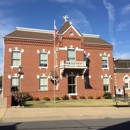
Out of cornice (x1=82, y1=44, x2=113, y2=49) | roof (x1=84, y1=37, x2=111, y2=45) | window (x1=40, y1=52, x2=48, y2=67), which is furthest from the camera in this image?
roof (x1=84, y1=37, x2=111, y2=45)

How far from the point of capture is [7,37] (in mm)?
26328

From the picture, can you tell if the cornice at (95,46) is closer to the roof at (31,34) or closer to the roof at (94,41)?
the roof at (94,41)

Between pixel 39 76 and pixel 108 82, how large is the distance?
12027 millimetres

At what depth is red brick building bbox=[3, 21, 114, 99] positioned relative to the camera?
84.6 ft

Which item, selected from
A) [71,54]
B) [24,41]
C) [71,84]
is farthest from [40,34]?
[71,84]

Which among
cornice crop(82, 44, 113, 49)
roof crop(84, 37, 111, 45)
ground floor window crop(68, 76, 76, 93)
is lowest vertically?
ground floor window crop(68, 76, 76, 93)

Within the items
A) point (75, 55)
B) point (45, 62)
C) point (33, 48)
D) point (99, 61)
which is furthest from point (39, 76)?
point (99, 61)

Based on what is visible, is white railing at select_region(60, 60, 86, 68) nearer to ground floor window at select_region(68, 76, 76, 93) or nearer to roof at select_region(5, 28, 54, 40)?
ground floor window at select_region(68, 76, 76, 93)

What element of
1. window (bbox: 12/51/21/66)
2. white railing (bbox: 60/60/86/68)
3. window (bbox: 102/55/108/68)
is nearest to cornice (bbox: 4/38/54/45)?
window (bbox: 12/51/21/66)

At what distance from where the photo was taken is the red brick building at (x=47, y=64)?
25.8 m

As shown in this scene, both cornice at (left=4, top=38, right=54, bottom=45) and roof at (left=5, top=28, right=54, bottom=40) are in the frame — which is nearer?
cornice at (left=4, top=38, right=54, bottom=45)

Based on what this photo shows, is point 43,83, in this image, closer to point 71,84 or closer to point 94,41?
point 71,84

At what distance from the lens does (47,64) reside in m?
Result: 28.1

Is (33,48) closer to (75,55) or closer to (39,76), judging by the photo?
(39,76)
